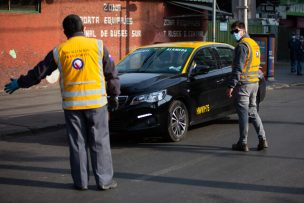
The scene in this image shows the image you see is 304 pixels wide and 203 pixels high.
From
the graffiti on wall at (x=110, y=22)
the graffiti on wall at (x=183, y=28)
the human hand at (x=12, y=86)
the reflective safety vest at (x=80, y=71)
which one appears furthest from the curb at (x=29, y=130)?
the graffiti on wall at (x=183, y=28)

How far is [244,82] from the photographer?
842 centimetres

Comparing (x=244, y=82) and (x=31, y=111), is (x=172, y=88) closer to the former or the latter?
(x=244, y=82)

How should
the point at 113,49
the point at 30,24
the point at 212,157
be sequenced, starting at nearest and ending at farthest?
the point at 212,157 < the point at 30,24 < the point at 113,49

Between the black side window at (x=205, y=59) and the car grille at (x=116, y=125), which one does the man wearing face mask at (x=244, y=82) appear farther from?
the car grille at (x=116, y=125)

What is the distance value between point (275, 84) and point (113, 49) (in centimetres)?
565

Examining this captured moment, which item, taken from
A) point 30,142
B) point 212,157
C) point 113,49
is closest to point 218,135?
point 212,157

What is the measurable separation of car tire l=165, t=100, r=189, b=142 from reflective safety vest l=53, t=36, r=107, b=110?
2.80 meters

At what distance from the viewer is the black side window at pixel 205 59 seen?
10.0 metres

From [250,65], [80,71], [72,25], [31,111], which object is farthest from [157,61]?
[80,71]

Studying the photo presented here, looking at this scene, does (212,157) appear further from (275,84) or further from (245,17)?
(275,84)

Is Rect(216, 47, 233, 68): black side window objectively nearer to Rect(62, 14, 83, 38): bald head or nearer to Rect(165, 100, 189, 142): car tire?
Rect(165, 100, 189, 142): car tire

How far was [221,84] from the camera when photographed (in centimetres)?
1040

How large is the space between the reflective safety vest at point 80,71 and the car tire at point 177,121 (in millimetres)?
2804

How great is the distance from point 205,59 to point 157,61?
0.89 metres
